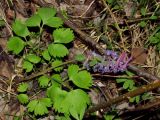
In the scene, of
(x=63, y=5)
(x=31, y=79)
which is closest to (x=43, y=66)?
(x=31, y=79)

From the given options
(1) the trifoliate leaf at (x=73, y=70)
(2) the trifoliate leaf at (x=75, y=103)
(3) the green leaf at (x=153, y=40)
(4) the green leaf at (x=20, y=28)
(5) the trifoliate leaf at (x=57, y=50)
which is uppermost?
(4) the green leaf at (x=20, y=28)

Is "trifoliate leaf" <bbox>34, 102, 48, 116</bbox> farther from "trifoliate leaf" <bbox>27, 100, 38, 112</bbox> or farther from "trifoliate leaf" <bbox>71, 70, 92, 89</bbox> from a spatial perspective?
"trifoliate leaf" <bbox>71, 70, 92, 89</bbox>

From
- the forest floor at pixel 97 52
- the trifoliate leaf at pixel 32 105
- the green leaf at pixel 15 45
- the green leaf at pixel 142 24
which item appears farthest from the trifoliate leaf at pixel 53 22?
the green leaf at pixel 142 24

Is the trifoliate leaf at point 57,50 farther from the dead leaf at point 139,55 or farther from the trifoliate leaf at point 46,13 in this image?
the dead leaf at point 139,55

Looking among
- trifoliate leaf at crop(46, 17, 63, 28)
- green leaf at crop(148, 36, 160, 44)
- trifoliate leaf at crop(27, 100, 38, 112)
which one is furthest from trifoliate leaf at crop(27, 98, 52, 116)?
green leaf at crop(148, 36, 160, 44)

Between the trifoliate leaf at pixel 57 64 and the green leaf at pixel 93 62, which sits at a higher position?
the green leaf at pixel 93 62

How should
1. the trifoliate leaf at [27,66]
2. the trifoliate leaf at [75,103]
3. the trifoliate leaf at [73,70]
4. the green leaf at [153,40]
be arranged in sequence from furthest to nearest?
the green leaf at [153,40], the trifoliate leaf at [27,66], the trifoliate leaf at [73,70], the trifoliate leaf at [75,103]

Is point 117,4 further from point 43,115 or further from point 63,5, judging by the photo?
point 43,115

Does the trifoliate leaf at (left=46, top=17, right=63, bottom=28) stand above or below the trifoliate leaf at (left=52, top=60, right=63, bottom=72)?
above
